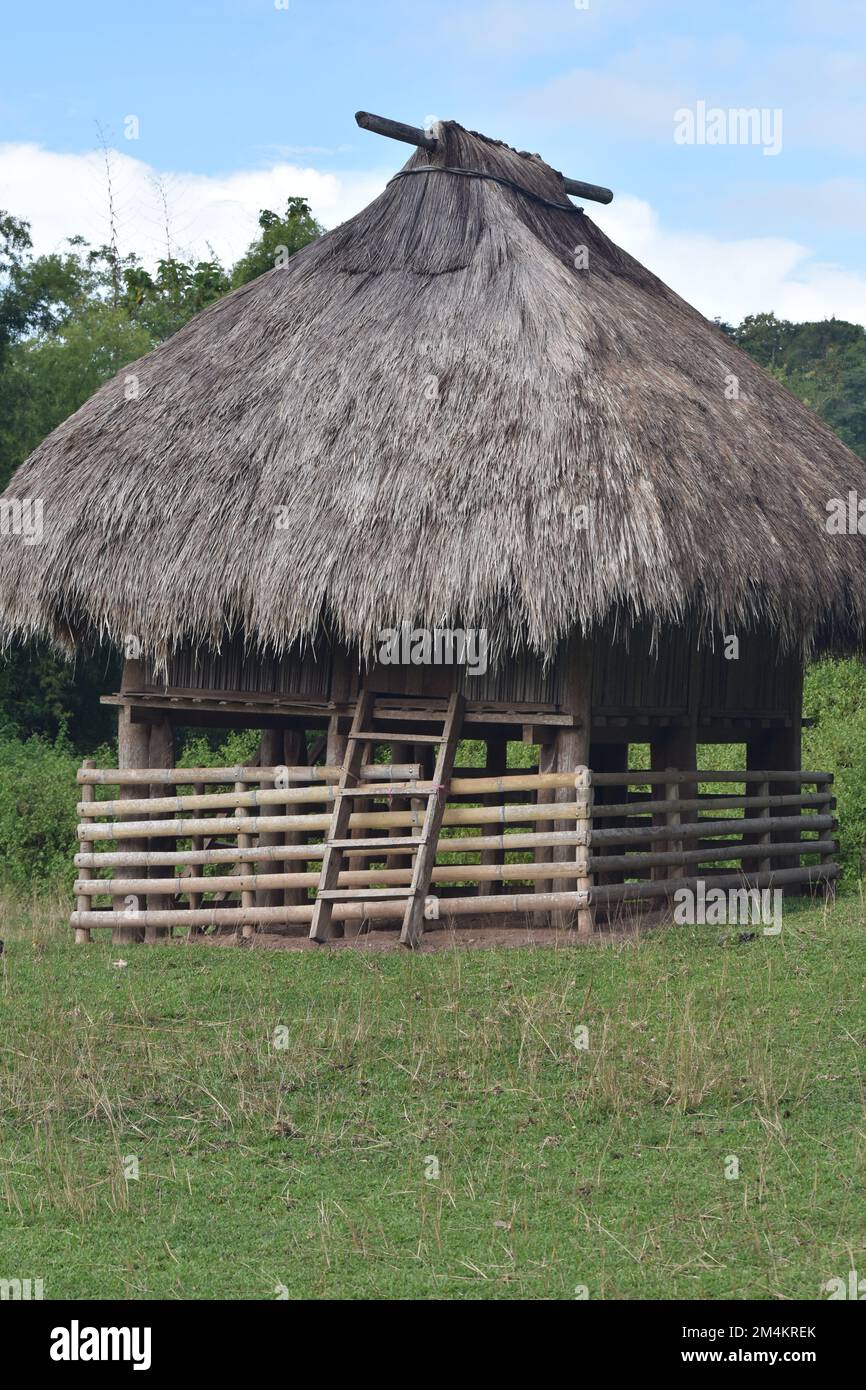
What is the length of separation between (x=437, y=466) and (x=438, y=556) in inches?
30.5

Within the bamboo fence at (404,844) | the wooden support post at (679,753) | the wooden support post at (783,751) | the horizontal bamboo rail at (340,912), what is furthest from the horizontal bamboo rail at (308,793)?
the wooden support post at (783,751)

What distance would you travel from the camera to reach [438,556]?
1091 centimetres

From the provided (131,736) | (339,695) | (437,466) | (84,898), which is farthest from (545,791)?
(84,898)

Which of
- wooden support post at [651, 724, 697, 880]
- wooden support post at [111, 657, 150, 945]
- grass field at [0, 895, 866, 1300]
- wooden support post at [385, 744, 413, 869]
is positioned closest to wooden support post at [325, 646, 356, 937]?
wooden support post at [385, 744, 413, 869]

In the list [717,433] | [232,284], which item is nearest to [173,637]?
[717,433]

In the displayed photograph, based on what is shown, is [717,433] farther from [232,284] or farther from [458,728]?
[232,284]

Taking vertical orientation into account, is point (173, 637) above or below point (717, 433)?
below

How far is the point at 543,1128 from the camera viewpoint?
22.1ft

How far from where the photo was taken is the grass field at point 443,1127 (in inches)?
207

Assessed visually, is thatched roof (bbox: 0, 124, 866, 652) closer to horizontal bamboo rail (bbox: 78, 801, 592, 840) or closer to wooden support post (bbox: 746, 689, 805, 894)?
wooden support post (bbox: 746, 689, 805, 894)

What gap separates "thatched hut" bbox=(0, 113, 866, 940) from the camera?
10992 millimetres

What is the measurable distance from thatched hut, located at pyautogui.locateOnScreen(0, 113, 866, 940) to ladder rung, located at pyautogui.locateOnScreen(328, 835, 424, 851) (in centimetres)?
4

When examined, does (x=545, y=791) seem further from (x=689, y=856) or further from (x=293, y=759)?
(x=293, y=759)
